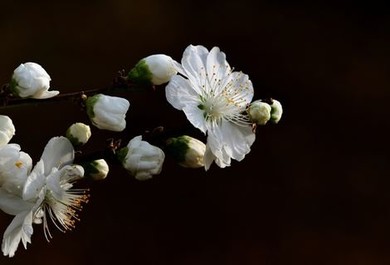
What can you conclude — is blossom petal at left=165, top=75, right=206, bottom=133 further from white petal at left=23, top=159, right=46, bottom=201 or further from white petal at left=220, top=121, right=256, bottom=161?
white petal at left=23, top=159, right=46, bottom=201

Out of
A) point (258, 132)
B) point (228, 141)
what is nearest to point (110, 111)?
point (228, 141)

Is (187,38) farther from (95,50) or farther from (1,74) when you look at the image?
(1,74)

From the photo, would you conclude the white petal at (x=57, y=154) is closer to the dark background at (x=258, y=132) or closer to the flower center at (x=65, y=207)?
the flower center at (x=65, y=207)

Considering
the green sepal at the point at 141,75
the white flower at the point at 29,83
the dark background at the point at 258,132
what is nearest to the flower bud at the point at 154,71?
the green sepal at the point at 141,75

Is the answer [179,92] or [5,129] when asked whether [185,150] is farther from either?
[5,129]

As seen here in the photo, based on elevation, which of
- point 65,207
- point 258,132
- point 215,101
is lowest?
point 258,132
